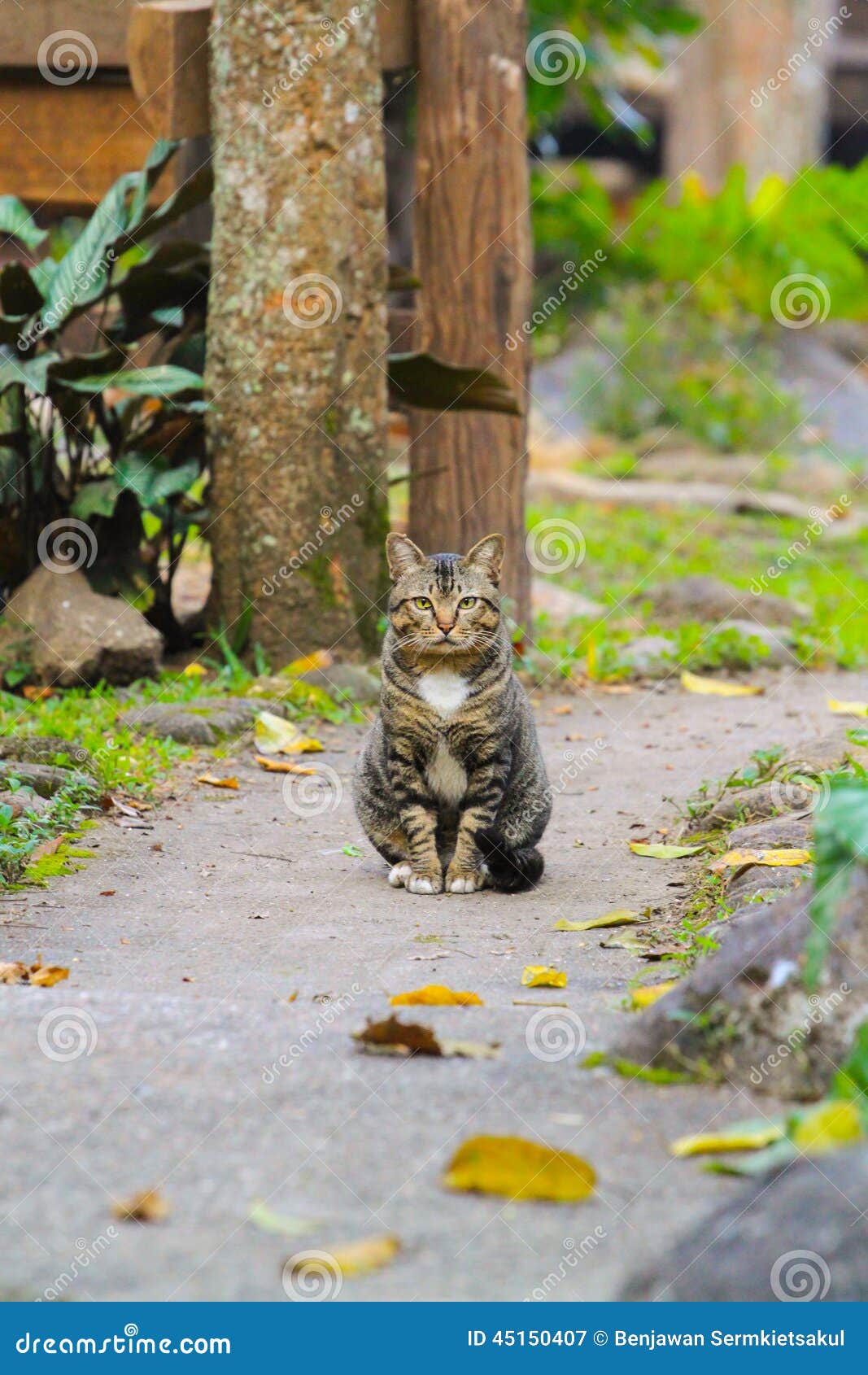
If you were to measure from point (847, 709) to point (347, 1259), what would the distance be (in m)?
4.94

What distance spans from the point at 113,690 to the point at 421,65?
3.17m

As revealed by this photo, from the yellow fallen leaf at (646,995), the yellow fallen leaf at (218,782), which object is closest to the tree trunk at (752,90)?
the yellow fallen leaf at (218,782)

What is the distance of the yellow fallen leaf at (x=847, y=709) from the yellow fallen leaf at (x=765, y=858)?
2.35m

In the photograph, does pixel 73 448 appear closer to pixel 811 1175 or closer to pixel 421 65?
pixel 421 65

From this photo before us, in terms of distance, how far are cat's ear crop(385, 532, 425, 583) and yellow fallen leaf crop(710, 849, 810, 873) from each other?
1.23 meters

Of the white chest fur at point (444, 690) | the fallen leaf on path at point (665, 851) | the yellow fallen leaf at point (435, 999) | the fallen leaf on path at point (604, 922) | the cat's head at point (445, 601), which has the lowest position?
the fallen leaf on path at point (665, 851)

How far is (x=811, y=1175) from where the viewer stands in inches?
78.7

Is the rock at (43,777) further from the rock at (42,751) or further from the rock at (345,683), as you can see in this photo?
the rock at (345,683)

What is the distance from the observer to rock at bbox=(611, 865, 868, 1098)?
246 centimetres

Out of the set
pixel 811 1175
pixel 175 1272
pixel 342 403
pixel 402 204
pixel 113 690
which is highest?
pixel 402 204

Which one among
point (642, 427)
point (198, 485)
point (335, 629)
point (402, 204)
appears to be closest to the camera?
point (335, 629)

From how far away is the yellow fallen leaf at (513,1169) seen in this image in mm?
2236

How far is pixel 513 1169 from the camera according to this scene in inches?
88.7

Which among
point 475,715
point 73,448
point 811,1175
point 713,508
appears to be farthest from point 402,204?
point 811,1175
